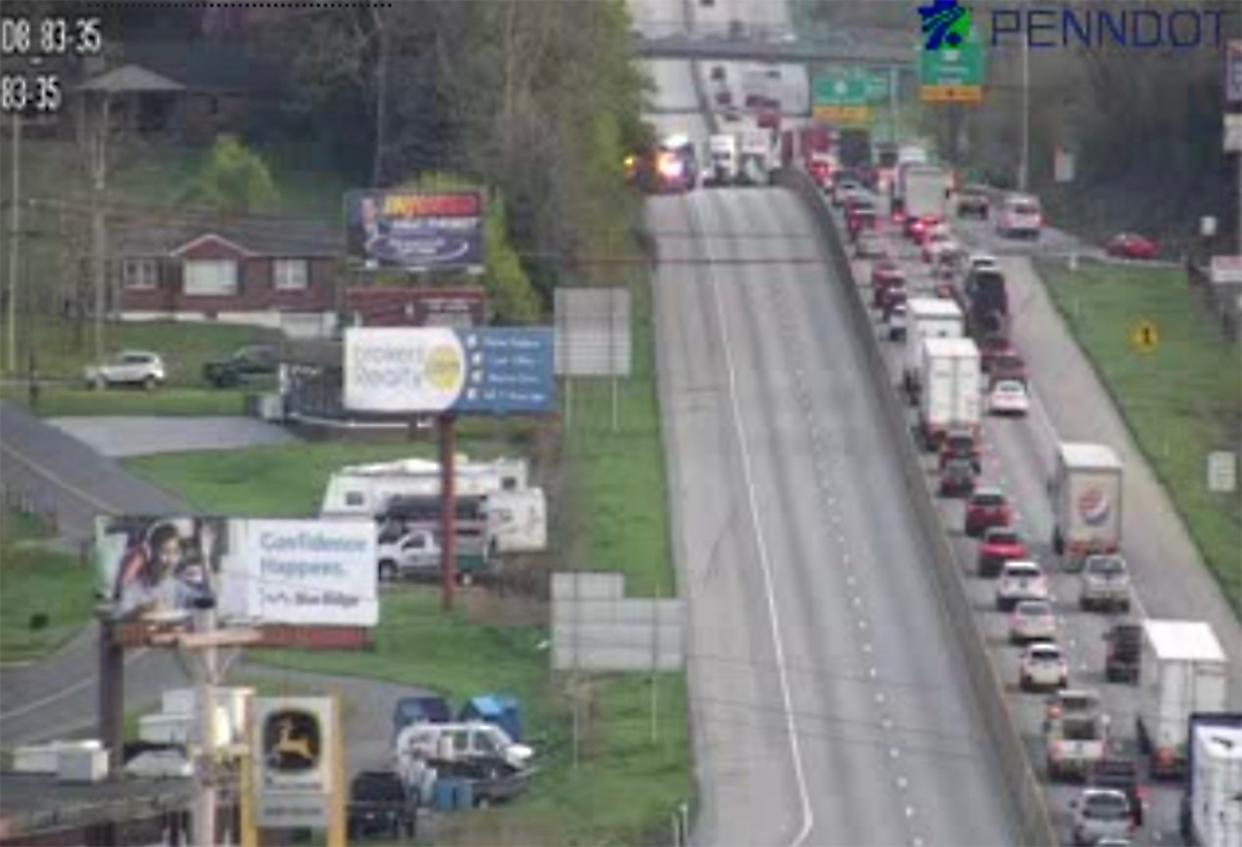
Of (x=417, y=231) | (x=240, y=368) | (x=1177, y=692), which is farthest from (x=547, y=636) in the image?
(x=240, y=368)

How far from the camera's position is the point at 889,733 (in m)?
71.9

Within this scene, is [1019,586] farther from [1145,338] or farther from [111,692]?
[1145,338]

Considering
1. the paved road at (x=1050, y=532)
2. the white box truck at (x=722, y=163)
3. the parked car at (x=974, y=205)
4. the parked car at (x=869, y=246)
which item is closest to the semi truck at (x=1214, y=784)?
the paved road at (x=1050, y=532)

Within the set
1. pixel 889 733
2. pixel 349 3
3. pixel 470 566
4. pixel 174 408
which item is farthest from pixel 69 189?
pixel 889 733

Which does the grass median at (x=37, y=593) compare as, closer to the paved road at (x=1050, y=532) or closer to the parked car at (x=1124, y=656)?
the paved road at (x=1050, y=532)

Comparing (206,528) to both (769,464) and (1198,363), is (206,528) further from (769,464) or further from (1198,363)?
(1198,363)

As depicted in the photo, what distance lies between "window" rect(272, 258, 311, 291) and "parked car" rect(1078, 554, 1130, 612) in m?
32.9

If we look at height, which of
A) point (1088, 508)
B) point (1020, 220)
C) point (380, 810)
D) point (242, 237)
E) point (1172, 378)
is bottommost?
point (380, 810)

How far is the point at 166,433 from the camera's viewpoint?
94.1 meters

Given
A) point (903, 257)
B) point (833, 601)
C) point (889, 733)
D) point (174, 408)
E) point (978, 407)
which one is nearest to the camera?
point (889, 733)

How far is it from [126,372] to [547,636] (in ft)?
77.6

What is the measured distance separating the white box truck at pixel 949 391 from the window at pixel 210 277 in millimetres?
22378

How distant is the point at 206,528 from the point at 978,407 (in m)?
25.3

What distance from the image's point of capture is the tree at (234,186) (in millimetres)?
114812
